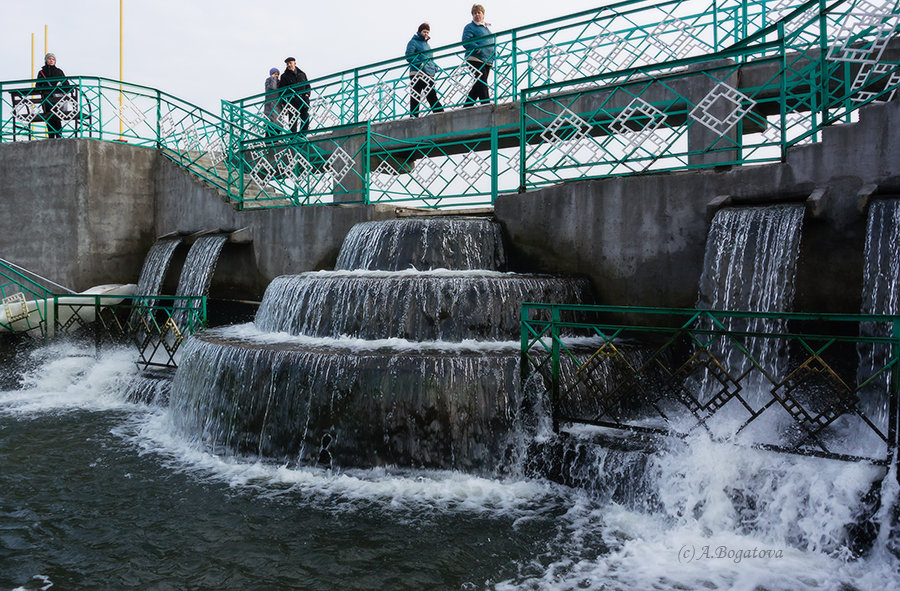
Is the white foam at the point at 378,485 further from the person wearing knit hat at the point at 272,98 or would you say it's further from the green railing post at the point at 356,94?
the person wearing knit hat at the point at 272,98

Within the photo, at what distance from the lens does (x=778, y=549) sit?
482 centimetres

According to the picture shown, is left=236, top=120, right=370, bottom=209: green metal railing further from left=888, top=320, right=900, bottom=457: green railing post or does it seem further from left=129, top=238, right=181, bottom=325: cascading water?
left=888, top=320, right=900, bottom=457: green railing post

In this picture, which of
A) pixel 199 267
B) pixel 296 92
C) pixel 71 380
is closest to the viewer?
pixel 71 380

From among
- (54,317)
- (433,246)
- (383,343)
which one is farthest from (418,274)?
(54,317)

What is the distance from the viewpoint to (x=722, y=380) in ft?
21.0

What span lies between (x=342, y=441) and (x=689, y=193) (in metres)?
5.06

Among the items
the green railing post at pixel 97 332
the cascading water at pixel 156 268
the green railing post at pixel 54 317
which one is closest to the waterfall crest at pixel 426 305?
the green railing post at pixel 97 332

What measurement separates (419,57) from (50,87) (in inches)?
318

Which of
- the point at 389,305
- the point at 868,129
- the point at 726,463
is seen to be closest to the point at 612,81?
A: the point at 868,129

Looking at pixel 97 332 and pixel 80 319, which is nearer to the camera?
pixel 97 332

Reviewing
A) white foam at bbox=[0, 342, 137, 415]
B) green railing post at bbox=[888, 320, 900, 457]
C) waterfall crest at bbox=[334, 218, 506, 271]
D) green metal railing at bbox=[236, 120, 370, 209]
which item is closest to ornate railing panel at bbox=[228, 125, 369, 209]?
green metal railing at bbox=[236, 120, 370, 209]

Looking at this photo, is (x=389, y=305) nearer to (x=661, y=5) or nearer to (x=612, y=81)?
(x=612, y=81)

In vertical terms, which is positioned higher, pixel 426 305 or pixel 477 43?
pixel 477 43

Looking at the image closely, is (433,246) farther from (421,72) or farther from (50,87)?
(50,87)
